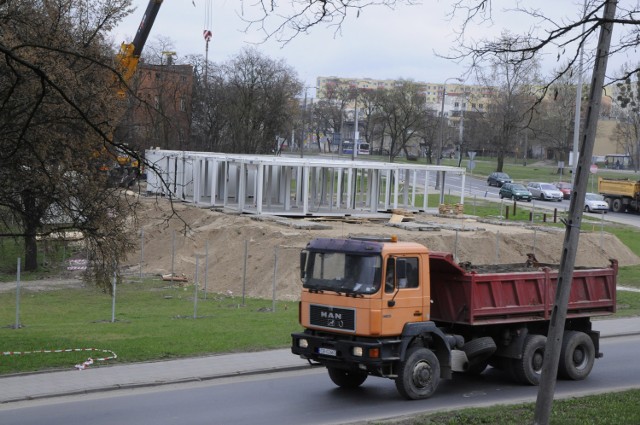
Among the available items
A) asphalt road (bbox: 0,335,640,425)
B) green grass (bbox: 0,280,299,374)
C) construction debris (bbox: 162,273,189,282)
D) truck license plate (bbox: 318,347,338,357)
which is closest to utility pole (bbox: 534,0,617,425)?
asphalt road (bbox: 0,335,640,425)

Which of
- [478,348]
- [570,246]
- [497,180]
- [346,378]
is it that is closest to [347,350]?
[346,378]

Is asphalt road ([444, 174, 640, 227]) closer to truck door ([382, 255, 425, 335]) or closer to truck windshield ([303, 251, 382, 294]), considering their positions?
truck door ([382, 255, 425, 335])

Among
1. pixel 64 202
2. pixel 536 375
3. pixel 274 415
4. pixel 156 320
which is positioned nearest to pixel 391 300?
pixel 274 415

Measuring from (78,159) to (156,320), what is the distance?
5.35 meters

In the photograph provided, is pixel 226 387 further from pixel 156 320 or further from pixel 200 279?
pixel 200 279

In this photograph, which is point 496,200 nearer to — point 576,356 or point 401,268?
point 576,356

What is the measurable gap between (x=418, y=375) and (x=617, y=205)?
56.1 metres

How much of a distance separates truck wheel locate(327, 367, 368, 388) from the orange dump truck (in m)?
0.02

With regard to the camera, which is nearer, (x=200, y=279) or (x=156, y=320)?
(x=156, y=320)

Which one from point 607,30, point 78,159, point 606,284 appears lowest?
point 606,284

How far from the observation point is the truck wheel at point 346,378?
52.1 feet

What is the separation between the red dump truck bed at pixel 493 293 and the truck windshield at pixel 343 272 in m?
1.44

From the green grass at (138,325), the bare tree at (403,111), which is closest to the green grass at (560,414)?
the green grass at (138,325)

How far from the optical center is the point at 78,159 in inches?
810
